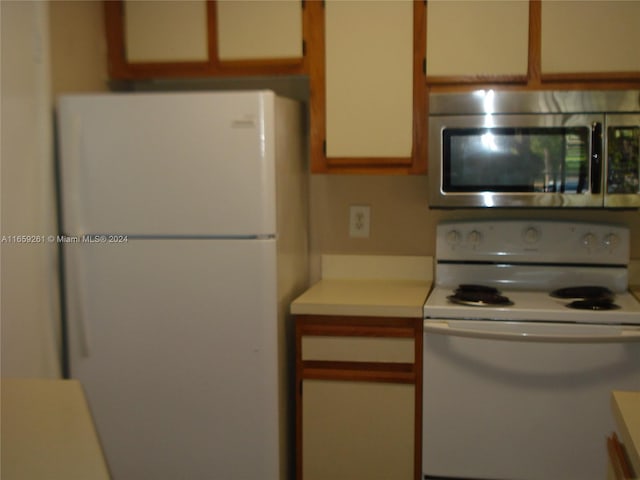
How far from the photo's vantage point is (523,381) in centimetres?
229

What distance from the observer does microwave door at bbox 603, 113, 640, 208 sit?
236 cm

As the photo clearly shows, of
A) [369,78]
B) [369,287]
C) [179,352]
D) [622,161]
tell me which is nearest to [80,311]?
[179,352]

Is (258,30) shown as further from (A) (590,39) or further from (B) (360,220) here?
(A) (590,39)

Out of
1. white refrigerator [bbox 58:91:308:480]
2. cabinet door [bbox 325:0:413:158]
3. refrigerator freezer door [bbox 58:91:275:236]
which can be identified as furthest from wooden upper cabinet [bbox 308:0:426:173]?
refrigerator freezer door [bbox 58:91:275:236]

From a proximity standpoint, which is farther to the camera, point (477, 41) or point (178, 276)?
point (477, 41)

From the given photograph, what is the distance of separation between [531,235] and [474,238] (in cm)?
21

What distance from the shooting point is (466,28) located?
248cm

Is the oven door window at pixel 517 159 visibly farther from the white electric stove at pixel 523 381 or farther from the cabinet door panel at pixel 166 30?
the cabinet door panel at pixel 166 30

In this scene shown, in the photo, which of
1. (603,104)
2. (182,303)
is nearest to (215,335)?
(182,303)

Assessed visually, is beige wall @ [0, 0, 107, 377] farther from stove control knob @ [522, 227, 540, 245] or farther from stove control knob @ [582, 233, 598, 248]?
stove control knob @ [582, 233, 598, 248]

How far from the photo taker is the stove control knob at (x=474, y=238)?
275 cm

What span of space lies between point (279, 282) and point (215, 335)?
0.87 feet

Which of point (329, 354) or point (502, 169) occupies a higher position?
point (502, 169)

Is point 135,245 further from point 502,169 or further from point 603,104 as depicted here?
point 603,104
